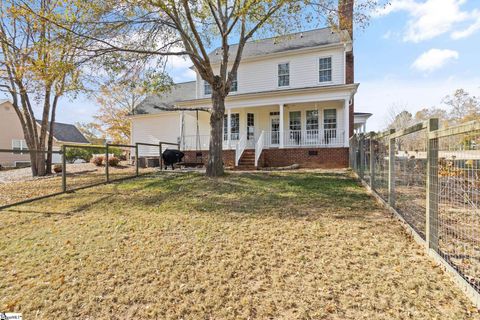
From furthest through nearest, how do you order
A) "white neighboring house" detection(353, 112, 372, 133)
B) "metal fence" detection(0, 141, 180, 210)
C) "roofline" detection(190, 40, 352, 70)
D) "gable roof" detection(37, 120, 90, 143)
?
"gable roof" detection(37, 120, 90, 143) → "white neighboring house" detection(353, 112, 372, 133) → "roofline" detection(190, 40, 352, 70) → "metal fence" detection(0, 141, 180, 210)

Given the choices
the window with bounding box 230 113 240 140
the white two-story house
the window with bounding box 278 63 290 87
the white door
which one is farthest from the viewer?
the window with bounding box 230 113 240 140

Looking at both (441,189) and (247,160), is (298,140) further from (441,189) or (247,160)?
(441,189)

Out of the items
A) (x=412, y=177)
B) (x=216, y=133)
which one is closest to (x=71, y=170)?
(x=216, y=133)

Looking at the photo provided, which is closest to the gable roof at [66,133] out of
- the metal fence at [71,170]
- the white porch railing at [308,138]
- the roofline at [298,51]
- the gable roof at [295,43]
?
the metal fence at [71,170]

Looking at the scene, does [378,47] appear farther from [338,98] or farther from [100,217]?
[100,217]

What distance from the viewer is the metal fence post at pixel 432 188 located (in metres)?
2.91

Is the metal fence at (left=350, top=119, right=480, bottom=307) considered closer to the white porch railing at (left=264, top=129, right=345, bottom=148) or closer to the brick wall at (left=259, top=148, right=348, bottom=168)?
the brick wall at (left=259, top=148, right=348, bottom=168)

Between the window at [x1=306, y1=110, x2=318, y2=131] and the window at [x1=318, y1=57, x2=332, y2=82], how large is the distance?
6.05 ft

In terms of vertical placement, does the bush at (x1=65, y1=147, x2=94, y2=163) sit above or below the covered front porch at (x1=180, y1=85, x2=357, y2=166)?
below

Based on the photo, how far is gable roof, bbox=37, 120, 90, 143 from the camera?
30.5 meters

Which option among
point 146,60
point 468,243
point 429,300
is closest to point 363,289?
point 429,300

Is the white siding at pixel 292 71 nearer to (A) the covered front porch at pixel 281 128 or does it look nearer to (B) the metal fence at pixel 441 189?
(A) the covered front porch at pixel 281 128

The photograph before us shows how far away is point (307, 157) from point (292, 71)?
5.54 m

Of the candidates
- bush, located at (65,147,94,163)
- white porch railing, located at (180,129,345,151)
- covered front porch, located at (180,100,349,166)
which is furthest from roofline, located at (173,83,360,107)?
bush, located at (65,147,94,163)
